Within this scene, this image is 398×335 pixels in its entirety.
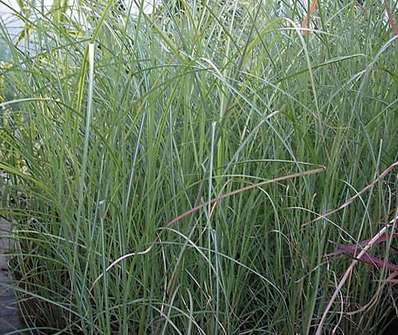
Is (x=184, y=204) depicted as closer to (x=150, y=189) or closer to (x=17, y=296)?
(x=150, y=189)

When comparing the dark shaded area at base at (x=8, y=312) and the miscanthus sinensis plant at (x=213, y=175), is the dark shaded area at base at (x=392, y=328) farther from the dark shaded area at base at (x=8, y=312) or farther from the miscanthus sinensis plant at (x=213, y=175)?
the dark shaded area at base at (x=8, y=312)

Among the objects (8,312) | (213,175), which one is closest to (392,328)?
(213,175)

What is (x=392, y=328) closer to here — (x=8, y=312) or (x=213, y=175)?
(x=213, y=175)

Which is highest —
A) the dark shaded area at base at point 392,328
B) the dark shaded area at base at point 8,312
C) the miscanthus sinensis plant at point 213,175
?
the miscanthus sinensis plant at point 213,175

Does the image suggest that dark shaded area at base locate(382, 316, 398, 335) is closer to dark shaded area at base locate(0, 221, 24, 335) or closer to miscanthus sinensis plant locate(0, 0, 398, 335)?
miscanthus sinensis plant locate(0, 0, 398, 335)

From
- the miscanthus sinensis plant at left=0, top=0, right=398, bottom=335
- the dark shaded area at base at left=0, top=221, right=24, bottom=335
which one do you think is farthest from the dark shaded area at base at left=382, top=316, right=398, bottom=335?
the dark shaded area at base at left=0, top=221, right=24, bottom=335

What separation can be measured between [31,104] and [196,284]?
449mm

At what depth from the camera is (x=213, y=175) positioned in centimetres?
117

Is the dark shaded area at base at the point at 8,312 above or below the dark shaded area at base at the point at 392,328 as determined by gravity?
above

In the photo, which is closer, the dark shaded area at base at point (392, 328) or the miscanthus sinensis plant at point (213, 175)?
the miscanthus sinensis plant at point (213, 175)

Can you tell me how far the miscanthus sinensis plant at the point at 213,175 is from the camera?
3.61ft

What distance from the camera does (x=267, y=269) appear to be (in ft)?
4.04

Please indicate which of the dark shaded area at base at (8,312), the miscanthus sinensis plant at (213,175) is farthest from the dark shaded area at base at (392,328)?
Answer: the dark shaded area at base at (8,312)

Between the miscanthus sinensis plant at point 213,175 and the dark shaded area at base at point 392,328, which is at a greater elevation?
the miscanthus sinensis plant at point 213,175
